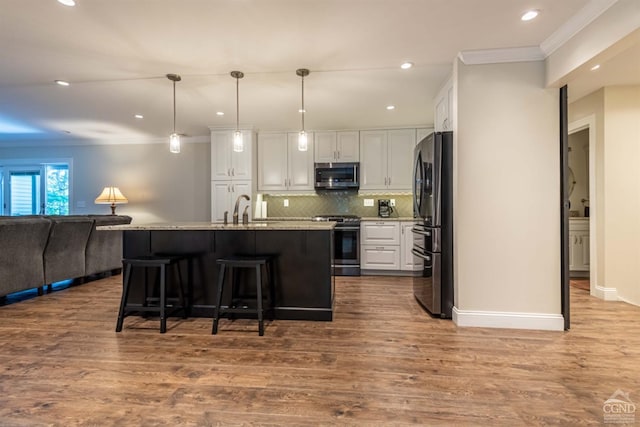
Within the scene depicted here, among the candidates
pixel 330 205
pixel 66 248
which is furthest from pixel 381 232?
pixel 66 248

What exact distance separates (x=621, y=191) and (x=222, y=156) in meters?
5.30

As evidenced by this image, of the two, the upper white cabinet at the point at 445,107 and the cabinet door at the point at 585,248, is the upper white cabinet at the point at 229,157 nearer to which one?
the upper white cabinet at the point at 445,107

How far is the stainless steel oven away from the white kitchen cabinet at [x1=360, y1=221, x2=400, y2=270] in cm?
10

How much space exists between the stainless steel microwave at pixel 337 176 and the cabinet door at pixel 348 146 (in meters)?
0.14

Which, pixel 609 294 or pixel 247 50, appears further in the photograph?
pixel 609 294

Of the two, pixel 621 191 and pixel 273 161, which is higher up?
pixel 273 161

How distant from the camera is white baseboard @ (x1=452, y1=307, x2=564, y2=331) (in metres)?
2.61

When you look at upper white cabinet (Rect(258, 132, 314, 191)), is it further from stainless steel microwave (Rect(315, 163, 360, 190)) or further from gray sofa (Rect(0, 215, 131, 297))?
gray sofa (Rect(0, 215, 131, 297))

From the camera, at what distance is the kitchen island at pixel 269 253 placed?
2875mm

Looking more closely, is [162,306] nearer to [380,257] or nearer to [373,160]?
[380,257]

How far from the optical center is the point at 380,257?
4824 millimetres

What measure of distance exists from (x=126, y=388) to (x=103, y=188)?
5.49m

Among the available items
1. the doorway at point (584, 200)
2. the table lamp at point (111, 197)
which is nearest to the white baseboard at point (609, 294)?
the doorway at point (584, 200)

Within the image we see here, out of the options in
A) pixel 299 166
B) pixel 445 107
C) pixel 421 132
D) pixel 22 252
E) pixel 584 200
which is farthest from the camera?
pixel 299 166
